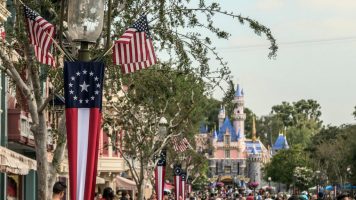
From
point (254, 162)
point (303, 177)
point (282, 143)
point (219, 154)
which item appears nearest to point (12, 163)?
point (303, 177)

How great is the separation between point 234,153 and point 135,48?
16949 centimetres

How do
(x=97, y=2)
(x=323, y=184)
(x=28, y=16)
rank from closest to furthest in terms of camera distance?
(x=97, y=2)
(x=28, y=16)
(x=323, y=184)

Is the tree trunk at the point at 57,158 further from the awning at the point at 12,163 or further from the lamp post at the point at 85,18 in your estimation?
the lamp post at the point at 85,18

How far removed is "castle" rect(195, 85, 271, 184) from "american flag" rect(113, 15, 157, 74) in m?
161

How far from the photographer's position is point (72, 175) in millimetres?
12023

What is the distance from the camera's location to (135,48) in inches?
662

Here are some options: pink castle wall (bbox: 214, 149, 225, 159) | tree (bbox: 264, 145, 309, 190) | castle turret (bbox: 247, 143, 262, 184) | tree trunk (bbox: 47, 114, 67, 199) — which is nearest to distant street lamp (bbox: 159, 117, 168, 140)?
tree trunk (bbox: 47, 114, 67, 199)

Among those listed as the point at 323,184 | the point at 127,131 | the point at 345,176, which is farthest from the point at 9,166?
the point at 323,184

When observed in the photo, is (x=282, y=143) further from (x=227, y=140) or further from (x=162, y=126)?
(x=162, y=126)

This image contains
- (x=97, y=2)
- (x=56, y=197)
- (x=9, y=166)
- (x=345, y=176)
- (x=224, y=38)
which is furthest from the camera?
(x=345, y=176)

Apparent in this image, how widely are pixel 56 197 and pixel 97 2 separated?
8.63 feet

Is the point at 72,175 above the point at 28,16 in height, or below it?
below

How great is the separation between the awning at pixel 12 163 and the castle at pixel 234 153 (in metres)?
151

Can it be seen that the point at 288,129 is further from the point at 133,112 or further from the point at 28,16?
the point at 28,16
